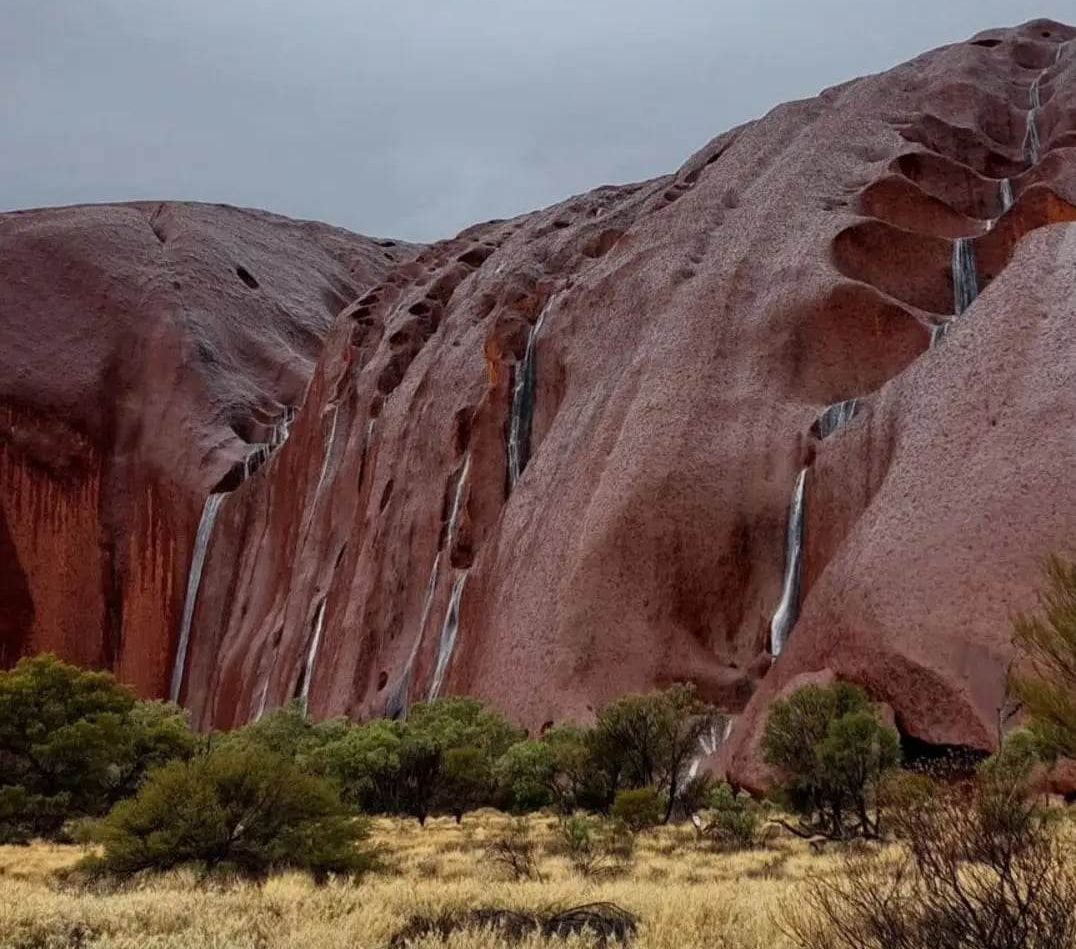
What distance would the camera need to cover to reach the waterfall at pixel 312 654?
140 ft

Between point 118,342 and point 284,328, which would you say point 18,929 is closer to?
point 118,342

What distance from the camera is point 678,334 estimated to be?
105 ft

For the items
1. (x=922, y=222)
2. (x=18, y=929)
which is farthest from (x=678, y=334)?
(x=18, y=929)

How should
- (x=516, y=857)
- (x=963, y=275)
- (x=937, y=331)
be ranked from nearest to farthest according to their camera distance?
(x=516, y=857) < (x=937, y=331) < (x=963, y=275)

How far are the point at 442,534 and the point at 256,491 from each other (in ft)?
62.7

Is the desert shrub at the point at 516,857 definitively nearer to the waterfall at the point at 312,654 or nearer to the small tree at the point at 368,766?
the small tree at the point at 368,766

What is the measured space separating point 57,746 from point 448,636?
1571 cm

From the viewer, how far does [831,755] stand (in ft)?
55.2

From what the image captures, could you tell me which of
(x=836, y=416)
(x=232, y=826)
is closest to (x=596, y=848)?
(x=232, y=826)

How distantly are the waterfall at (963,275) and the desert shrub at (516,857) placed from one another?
22.5 metres

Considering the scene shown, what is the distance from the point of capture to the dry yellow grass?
278 inches

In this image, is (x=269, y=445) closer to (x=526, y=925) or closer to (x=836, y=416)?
(x=836, y=416)

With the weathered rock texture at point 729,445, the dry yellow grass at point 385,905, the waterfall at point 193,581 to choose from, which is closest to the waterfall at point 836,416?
the weathered rock texture at point 729,445

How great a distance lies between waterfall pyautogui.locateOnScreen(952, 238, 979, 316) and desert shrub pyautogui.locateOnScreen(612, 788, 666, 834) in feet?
66.9
